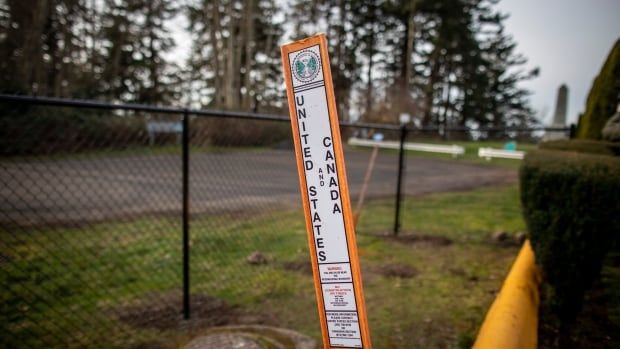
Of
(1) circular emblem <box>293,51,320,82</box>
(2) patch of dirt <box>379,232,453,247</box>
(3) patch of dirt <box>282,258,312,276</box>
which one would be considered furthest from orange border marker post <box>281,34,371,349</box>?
(2) patch of dirt <box>379,232,453,247</box>

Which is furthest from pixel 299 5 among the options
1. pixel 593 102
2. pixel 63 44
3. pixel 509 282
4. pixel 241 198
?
pixel 509 282

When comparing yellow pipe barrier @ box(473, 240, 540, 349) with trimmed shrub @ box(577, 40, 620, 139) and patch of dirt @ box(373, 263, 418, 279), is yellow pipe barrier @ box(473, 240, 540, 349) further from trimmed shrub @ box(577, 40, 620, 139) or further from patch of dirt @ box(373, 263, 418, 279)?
trimmed shrub @ box(577, 40, 620, 139)

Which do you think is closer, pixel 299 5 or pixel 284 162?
pixel 284 162

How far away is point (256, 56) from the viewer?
32.7 metres

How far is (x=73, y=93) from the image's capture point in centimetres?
1905

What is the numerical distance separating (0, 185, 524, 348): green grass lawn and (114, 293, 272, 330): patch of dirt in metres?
0.02

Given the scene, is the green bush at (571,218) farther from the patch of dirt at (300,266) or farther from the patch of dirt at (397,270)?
the patch of dirt at (300,266)

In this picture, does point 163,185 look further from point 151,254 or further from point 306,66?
point 306,66

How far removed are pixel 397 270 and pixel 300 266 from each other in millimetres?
1177

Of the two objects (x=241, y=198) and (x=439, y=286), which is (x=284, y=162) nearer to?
(x=241, y=198)

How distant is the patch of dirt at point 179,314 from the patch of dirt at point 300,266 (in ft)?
3.49

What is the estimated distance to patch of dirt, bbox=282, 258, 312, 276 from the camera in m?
4.29

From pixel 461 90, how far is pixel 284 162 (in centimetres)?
3159

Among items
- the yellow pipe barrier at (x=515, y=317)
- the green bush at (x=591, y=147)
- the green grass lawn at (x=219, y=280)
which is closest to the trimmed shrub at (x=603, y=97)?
the green bush at (x=591, y=147)
